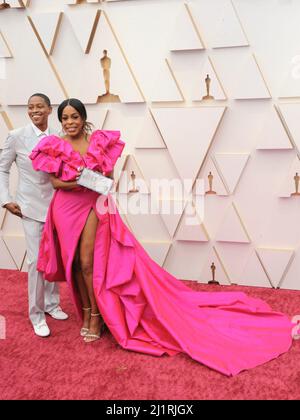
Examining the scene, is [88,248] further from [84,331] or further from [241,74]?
[241,74]

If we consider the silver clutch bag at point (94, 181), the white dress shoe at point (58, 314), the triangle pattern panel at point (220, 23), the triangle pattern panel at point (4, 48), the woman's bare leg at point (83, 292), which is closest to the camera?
the silver clutch bag at point (94, 181)

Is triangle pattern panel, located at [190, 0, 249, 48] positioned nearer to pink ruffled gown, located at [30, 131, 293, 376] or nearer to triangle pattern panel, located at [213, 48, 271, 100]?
triangle pattern panel, located at [213, 48, 271, 100]

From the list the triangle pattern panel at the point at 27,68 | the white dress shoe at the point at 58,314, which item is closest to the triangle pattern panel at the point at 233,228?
the white dress shoe at the point at 58,314

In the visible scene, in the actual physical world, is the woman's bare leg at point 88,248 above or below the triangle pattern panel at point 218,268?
above

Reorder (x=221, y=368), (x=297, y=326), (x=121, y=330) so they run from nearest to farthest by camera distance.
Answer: (x=221, y=368), (x=121, y=330), (x=297, y=326)

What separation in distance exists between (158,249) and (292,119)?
128cm

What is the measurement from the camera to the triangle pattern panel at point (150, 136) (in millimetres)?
3443

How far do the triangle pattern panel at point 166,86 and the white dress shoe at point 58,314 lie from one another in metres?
1.54

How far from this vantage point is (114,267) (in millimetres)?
2580

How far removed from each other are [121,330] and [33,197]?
2.83 feet

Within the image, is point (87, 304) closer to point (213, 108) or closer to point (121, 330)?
point (121, 330)

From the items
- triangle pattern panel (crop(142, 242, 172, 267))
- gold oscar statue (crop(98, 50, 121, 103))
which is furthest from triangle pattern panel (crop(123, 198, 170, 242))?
gold oscar statue (crop(98, 50, 121, 103))

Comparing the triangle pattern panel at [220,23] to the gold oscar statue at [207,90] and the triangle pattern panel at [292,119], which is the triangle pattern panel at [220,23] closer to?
the gold oscar statue at [207,90]

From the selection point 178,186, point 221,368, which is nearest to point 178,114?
point 178,186
